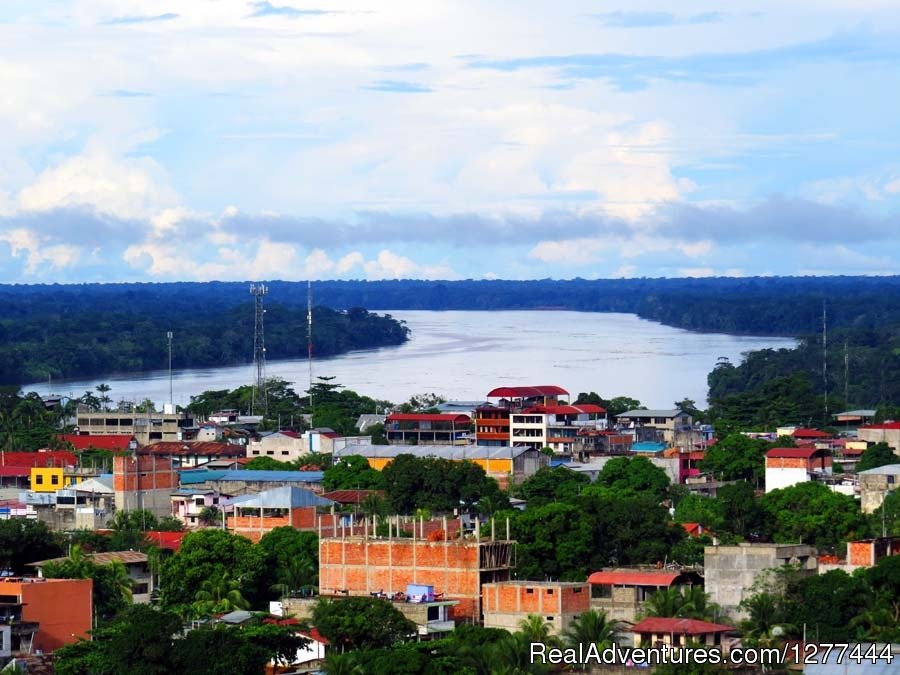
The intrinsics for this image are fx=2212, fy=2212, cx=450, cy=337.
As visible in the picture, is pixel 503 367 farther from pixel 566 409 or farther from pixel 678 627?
pixel 678 627

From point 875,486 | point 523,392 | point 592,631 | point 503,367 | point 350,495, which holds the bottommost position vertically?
point 592,631

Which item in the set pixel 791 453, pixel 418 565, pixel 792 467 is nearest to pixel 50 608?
pixel 418 565

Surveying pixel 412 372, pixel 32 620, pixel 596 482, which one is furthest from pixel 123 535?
pixel 412 372

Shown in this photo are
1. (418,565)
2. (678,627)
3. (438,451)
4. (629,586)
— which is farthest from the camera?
(438,451)

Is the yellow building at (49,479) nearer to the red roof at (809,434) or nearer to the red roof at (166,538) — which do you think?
the red roof at (166,538)

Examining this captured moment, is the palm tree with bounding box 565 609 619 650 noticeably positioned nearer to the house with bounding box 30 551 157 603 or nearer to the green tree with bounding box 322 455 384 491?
the house with bounding box 30 551 157 603

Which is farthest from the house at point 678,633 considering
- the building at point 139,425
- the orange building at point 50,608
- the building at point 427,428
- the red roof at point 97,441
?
the building at point 139,425
